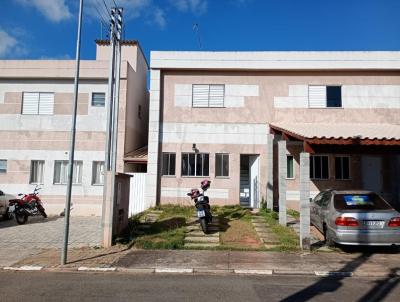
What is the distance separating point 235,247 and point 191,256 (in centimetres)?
149

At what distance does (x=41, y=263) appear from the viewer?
820 centimetres

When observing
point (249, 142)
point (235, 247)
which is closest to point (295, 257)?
point (235, 247)

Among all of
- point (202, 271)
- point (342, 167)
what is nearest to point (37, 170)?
point (202, 271)

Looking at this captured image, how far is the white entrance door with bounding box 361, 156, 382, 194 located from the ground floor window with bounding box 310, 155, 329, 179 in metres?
1.59

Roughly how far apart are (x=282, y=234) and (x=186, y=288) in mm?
5540

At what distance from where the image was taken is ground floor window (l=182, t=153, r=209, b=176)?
658 inches

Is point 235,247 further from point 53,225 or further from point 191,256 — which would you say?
point 53,225

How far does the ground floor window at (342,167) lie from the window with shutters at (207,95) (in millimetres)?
5934

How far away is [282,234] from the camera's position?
1129cm

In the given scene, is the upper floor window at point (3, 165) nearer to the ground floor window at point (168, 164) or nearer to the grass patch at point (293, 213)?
the ground floor window at point (168, 164)

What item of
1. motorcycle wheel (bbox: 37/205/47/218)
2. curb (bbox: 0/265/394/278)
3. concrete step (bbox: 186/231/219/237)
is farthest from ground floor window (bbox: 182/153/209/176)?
curb (bbox: 0/265/394/278)

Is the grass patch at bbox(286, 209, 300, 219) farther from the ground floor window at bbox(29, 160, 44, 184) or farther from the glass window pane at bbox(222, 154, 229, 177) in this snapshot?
the ground floor window at bbox(29, 160, 44, 184)

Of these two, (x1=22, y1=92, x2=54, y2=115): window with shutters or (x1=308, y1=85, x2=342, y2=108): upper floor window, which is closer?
(x1=308, y1=85, x2=342, y2=108): upper floor window

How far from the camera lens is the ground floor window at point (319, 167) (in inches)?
656
